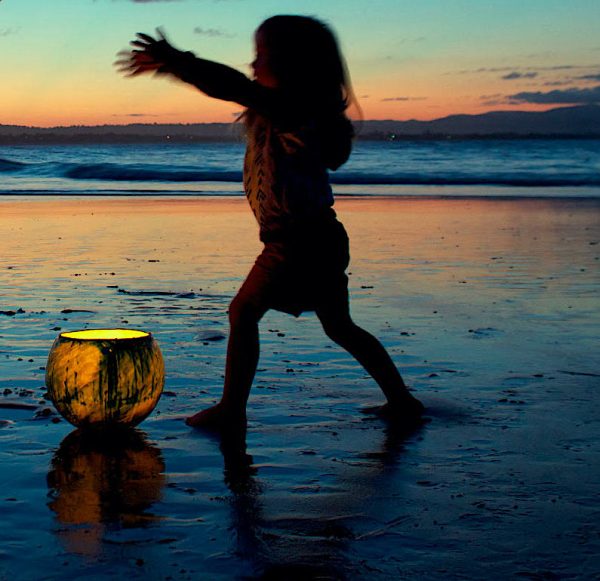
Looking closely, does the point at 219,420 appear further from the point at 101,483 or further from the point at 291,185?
the point at 291,185

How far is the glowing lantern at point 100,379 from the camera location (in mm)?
4234

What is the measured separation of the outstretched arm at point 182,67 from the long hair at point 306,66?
0.37m

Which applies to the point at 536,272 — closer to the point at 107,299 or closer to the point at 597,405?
the point at 107,299

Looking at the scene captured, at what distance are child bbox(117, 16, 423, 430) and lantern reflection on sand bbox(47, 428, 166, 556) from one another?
1.55ft

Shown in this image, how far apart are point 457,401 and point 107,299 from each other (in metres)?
3.85

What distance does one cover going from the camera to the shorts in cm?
462

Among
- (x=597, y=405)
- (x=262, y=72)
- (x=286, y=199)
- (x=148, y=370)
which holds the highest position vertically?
(x=262, y=72)

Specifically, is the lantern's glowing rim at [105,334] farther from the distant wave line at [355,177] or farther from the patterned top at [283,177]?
the distant wave line at [355,177]

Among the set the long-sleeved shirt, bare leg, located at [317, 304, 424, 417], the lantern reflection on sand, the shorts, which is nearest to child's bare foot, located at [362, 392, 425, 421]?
bare leg, located at [317, 304, 424, 417]

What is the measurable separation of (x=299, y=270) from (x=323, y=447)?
0.81 metres

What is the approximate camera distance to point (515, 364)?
6.03 m

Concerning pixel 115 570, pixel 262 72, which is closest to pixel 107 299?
pixel 262 72

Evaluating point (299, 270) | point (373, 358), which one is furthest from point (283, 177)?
point (373, 358)

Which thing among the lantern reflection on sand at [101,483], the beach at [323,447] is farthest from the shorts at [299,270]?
the lantern reflection on sand at [101,483]
